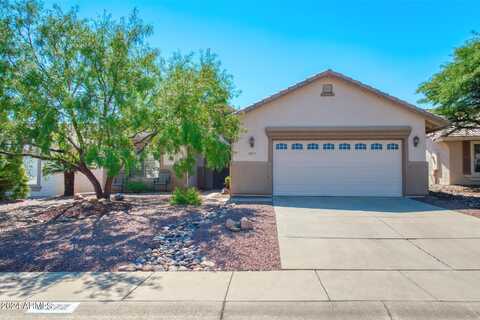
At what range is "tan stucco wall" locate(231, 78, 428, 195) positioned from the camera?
1387cm

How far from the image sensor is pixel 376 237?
7695mm

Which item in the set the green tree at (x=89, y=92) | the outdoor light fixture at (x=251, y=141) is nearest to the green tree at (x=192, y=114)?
the green tree at (x=89, y=92)

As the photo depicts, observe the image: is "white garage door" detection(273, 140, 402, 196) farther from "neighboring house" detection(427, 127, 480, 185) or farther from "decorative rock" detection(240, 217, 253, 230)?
"neighboring house" detection(427, 127, 480, 185)

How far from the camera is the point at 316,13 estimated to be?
12.4m

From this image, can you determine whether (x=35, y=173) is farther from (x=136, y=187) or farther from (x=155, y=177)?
(x=155, y=177)

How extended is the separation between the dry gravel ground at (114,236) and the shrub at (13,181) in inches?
145

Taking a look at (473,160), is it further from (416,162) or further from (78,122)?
(78,122)

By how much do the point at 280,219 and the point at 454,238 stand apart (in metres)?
4.29

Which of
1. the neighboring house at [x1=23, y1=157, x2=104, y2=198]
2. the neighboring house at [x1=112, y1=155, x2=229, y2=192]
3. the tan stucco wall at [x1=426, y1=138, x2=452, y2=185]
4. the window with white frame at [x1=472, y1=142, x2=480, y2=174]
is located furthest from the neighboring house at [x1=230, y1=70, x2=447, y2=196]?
the neighboring house at [x1=23, y1=157, x2=104, y2=198]

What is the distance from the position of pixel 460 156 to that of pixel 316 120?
12345 millimetres

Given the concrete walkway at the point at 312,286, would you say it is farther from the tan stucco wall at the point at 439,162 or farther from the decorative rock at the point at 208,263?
the tan stucco wall at the point at 439,162

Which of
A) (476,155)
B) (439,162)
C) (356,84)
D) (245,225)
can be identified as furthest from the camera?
(439,162)

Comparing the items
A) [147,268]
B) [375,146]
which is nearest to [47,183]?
[147,268]

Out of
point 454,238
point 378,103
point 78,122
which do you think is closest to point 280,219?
point 454,238
